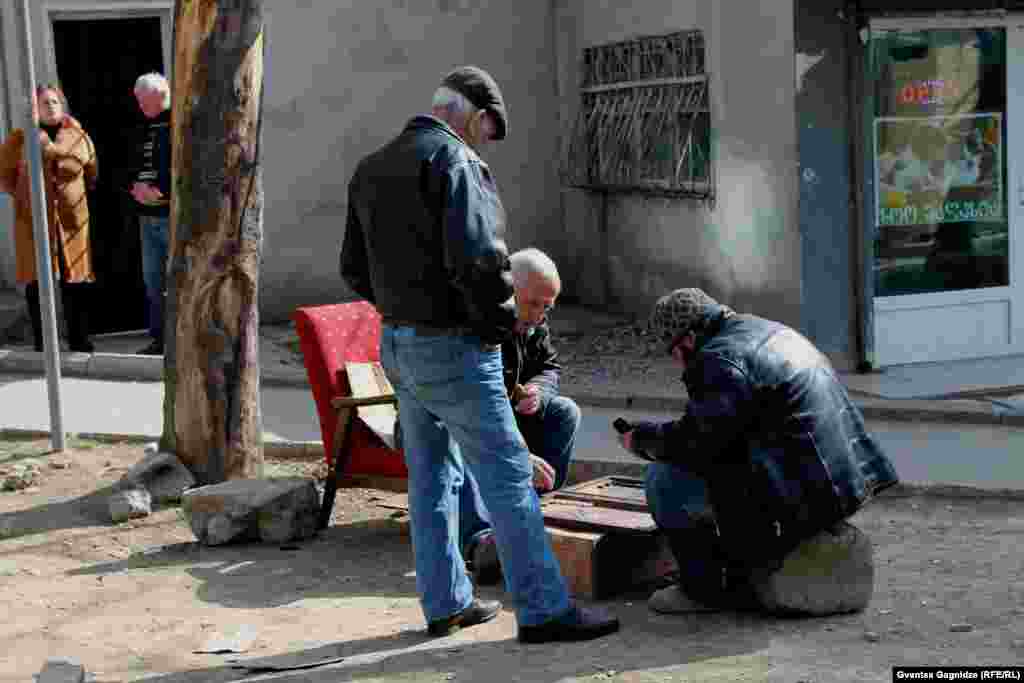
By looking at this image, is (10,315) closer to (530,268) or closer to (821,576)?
(530,268)

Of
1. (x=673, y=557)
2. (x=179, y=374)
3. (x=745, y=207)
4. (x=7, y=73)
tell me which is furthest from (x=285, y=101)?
(x=673, y=557)

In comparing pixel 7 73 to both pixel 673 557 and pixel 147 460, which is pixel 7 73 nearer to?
pixel 147 460

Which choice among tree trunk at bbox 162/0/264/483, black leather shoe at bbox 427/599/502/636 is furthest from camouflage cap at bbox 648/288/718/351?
tree trunk at bbox 162/0/264/483

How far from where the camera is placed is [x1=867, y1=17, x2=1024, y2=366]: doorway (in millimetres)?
10227

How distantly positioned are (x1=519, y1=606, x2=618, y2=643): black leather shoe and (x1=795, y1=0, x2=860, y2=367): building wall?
5.23 metres

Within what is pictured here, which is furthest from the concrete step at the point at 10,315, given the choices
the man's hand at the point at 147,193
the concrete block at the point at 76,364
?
the man's hand at the point at 147,193

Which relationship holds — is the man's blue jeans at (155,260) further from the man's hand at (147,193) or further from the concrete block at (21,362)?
the concrete block at (21,362)

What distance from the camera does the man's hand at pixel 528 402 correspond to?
6.24 metres

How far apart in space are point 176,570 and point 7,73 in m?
6.54

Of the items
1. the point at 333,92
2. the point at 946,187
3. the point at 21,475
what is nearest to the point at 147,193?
the point at 333,92

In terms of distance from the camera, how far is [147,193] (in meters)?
10.3

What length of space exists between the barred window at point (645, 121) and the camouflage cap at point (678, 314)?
5.93 meters

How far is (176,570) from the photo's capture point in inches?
254

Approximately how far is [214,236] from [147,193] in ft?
10.3
